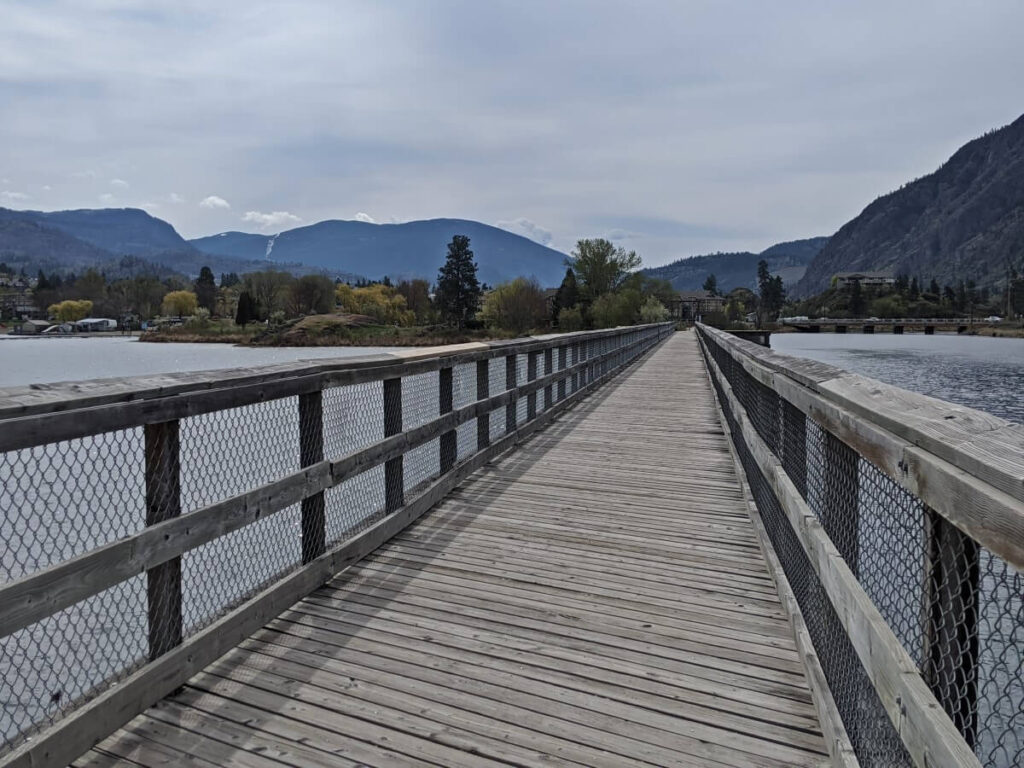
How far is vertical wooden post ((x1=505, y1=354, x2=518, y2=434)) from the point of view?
7.52 meters

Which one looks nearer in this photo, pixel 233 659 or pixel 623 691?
pixel 623 691

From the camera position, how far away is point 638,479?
6.29 meters

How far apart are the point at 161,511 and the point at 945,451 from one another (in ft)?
8.69

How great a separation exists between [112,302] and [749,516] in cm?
14232

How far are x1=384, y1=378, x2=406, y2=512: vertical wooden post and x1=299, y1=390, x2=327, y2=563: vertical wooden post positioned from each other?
0.90 metres

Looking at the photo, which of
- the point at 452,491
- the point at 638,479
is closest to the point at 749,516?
the point at 638,479

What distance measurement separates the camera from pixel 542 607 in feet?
11.6

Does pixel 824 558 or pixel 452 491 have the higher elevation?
pixel 824 558

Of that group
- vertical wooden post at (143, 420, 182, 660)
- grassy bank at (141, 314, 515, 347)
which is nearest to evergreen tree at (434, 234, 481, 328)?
grassy bank at (141, 314, 515, 347)

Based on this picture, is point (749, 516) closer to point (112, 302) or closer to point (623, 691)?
point (623, 691)

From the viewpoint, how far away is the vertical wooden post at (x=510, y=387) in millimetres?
7519

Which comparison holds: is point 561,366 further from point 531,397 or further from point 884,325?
point 884,325

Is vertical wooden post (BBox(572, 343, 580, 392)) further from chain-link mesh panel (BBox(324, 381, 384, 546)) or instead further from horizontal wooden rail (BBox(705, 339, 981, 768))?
horizontal wooden rail (BBox(705, 339, 981, 768))

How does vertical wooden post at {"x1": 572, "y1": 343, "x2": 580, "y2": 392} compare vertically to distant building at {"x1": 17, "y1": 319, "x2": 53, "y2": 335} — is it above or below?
below
